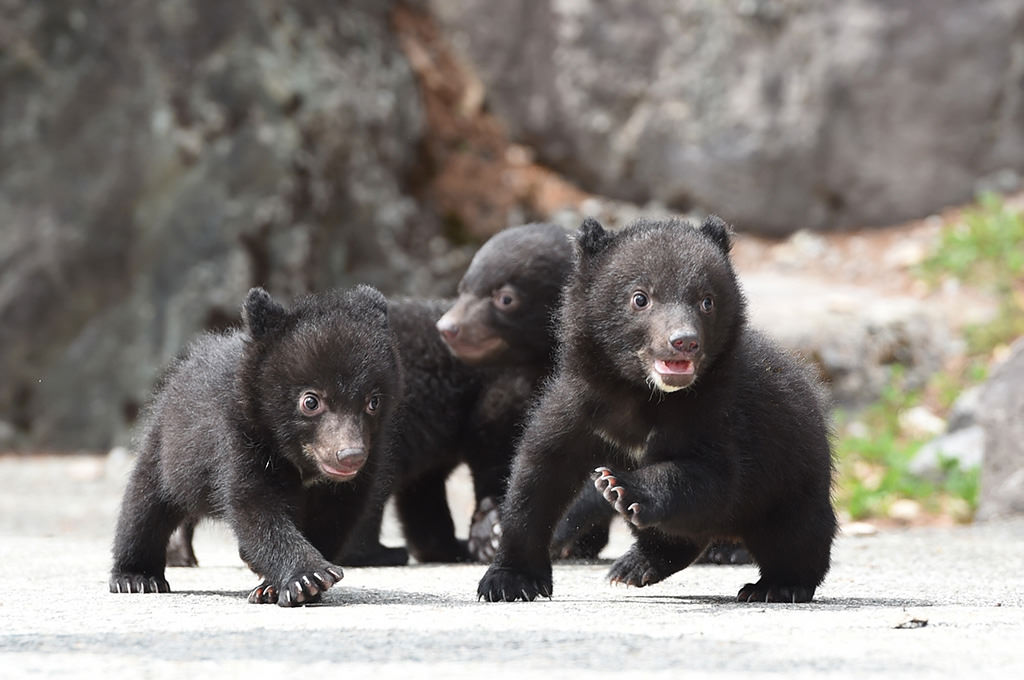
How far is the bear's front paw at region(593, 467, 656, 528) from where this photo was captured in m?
4.72

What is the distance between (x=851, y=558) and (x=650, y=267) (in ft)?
9.54

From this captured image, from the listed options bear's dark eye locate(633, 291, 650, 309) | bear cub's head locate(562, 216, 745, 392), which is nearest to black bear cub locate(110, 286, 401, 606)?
bear cub's head locate(562, 216, 745, 392)

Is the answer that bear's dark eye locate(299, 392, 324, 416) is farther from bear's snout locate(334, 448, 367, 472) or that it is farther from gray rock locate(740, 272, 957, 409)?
gray rock locate(740, 272, 957, 409)

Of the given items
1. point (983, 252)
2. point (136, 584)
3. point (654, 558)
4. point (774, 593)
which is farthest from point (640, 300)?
point (983, 252)

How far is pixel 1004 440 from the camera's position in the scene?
9.47 m

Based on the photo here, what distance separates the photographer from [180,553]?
721cm

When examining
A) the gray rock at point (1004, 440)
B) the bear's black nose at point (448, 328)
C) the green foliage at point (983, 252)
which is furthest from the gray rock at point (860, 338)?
the bear's black nose at point (448, 328)

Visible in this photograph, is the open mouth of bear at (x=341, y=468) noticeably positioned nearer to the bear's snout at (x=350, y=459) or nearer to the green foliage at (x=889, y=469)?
the bear's snout at (x=350, y=459)

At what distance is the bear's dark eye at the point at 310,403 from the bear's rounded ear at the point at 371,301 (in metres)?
0.49

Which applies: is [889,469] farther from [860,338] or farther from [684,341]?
[684,341]

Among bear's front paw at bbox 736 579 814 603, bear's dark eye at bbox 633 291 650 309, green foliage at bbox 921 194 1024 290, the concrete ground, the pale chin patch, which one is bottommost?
the concrete ground

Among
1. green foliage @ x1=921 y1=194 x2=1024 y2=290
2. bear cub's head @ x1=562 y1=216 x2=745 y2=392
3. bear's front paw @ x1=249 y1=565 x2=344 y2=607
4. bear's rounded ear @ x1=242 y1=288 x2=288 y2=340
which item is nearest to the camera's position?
bear's front paw @ x1=249 y1=565 x2=344 y2=607

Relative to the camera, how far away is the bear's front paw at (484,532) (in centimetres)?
748

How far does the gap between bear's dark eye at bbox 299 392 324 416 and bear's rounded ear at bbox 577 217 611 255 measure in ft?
3.79
